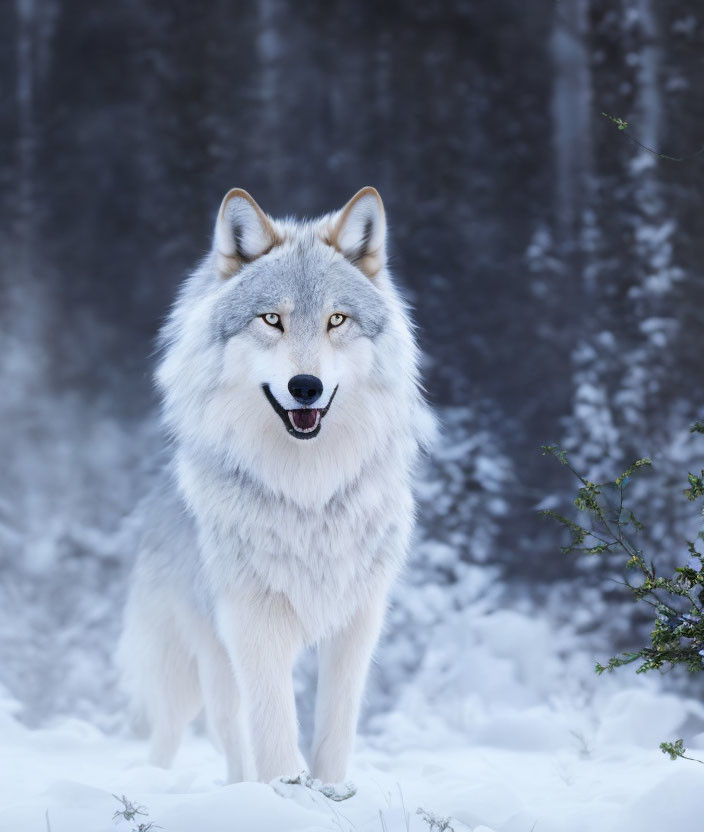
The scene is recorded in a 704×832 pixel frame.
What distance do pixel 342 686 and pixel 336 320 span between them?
3.75 ft

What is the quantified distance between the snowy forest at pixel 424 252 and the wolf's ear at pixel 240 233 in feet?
7.62

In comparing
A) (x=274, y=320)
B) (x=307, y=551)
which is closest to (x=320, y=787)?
(x=307, y=551)

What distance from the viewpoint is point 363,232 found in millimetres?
2992

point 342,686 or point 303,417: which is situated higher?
point 303,417

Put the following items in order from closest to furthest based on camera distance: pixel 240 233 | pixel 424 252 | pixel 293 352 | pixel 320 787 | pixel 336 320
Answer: pixel 320 787, pixel 293 352, pixel 336 320, pixel 240 233, pixel 424 252

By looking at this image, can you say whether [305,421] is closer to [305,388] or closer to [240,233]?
[305,388]

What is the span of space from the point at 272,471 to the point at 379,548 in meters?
0.42

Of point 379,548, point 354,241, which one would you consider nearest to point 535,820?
point 379,548

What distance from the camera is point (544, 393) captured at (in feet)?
18.3

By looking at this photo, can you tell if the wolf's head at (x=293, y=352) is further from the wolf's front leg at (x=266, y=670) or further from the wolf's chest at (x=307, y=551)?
the wolf's front leg at (x=266, y=670)

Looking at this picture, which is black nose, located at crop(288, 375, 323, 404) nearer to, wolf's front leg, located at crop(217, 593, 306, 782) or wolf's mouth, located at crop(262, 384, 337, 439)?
wolf's mouth, located at crop(262, 384, 337, 439)

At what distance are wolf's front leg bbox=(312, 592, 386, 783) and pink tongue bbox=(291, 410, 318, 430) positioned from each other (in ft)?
2.19

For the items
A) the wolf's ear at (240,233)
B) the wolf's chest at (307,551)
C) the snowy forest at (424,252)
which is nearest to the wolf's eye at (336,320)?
the wolf's ear at (240,233)

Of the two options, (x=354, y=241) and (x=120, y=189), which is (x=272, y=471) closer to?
(x=354, y=241)
